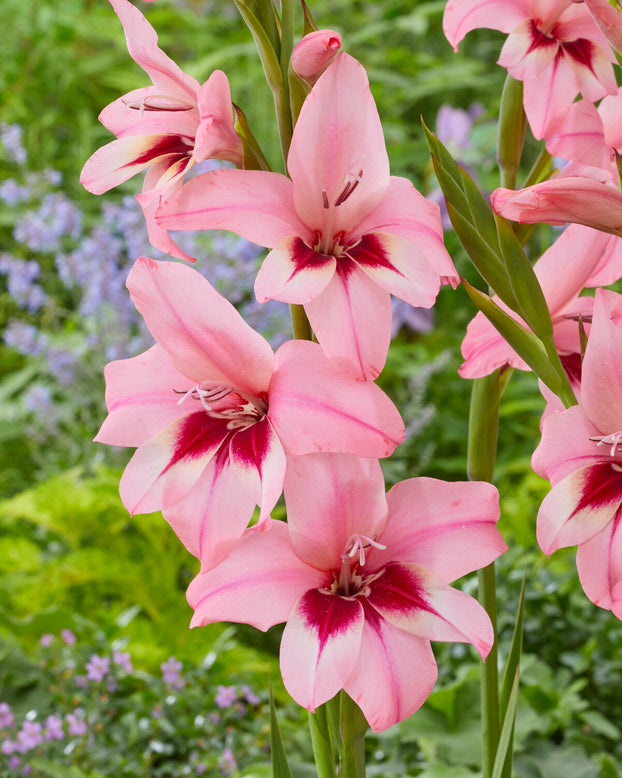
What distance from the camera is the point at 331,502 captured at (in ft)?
1.74

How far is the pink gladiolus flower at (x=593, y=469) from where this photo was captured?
532 millimetres

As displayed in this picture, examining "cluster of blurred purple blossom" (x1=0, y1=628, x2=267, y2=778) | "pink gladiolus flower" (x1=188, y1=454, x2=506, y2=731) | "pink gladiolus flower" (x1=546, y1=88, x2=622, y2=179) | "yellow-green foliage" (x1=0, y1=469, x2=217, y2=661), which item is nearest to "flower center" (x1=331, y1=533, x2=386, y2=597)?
"pink gladiolus flower" (x1=188, y1=454, x2=506, y2=731)

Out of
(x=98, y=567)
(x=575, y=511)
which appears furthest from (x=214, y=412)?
(x=98, y=567)

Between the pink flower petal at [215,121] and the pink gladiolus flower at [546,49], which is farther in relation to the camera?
the pink gladiolus flower at [546,49]

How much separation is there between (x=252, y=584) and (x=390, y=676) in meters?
0.10

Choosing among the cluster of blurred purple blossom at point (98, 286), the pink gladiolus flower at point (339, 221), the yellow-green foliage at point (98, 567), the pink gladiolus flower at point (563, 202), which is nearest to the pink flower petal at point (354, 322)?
the pink gladiolus flower at point (339, 221)

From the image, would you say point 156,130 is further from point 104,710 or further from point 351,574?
point 104,710

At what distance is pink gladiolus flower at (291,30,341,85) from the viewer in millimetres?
529

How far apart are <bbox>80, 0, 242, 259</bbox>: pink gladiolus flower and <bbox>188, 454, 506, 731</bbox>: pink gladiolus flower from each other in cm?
18

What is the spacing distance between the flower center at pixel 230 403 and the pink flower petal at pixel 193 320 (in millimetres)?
21

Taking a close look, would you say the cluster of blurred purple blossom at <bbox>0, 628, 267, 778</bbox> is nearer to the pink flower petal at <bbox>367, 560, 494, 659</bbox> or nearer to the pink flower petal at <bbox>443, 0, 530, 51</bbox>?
the pink flower petal at <bbox>367, 560, 494, 659</bbox>

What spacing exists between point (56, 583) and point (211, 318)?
1.26 m

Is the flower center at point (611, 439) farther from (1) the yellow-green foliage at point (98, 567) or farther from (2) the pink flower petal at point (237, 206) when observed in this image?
(1) the yellow-green foliage at point (98, 567)

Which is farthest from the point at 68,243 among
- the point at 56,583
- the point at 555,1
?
the point at 555,1
